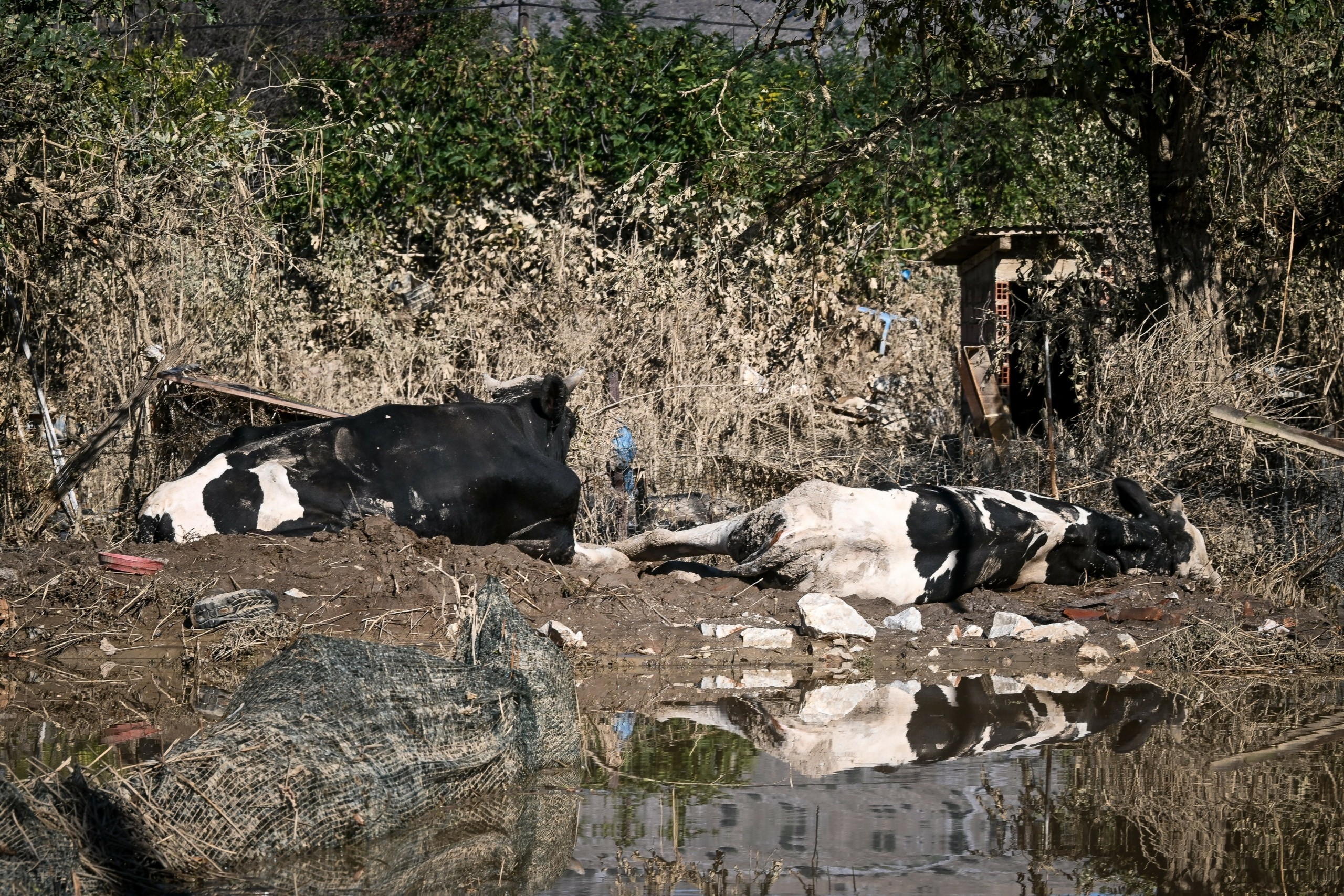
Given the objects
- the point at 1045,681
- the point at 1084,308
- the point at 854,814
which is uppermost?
the point at 1084,308

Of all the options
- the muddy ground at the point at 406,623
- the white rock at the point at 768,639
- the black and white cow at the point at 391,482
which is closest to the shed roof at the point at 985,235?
the muddy ground at the point at 406,623

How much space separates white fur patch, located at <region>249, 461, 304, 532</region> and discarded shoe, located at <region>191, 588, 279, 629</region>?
44.7 inches

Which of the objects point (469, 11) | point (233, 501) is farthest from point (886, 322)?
point (469, 11)

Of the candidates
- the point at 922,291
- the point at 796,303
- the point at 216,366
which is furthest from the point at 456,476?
the point at 922,291

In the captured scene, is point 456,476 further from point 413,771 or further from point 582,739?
point 413,771

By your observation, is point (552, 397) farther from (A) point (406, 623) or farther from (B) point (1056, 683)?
(B) point (1056, 683)

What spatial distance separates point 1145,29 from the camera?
30.2ft

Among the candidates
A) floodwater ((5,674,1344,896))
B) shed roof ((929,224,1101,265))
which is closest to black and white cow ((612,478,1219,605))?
floodwater ((5,674,1344,896))

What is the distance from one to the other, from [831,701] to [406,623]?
214cm

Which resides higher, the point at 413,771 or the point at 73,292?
the point at 73,292

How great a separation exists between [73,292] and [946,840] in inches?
286

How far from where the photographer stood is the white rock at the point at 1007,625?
7.12 meters

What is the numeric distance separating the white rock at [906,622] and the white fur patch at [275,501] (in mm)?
3338

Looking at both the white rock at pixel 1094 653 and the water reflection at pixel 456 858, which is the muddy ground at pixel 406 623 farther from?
the water reflection at pixel 456 858
